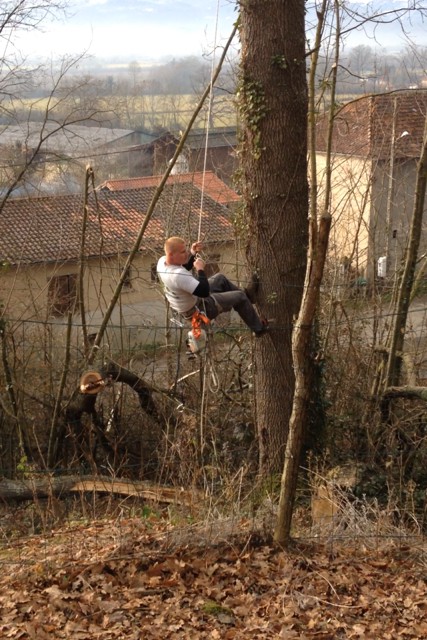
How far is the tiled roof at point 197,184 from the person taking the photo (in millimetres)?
19797

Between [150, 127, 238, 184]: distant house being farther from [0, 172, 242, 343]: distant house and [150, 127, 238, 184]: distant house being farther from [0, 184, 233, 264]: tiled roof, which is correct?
[0, 184, 233, 264]: tiled roof

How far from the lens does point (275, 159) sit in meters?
8.78

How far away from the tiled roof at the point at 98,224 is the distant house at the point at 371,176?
276 centimetres

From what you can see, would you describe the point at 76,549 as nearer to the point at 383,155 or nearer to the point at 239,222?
the point at 239,222

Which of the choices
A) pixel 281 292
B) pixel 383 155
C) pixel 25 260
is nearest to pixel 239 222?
pixel 281 292

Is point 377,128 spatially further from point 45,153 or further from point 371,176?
point 45,153

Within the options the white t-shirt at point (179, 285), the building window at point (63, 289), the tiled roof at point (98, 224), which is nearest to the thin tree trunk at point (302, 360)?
the white t-shirt at point (179, 285)

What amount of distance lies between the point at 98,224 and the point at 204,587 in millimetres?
13918

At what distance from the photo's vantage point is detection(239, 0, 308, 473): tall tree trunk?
28.3 ft

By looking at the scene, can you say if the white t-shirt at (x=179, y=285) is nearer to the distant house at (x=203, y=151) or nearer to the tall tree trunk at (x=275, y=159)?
the tall tree trunk at (x=275, y=159)

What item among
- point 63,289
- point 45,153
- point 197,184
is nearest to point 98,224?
point 63,289

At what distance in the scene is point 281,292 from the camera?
8.94m

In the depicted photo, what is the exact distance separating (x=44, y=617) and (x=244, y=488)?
3.83 meters

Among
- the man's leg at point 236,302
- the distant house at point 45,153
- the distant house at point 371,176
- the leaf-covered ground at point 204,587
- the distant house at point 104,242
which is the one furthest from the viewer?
the distant house at point 104,242
